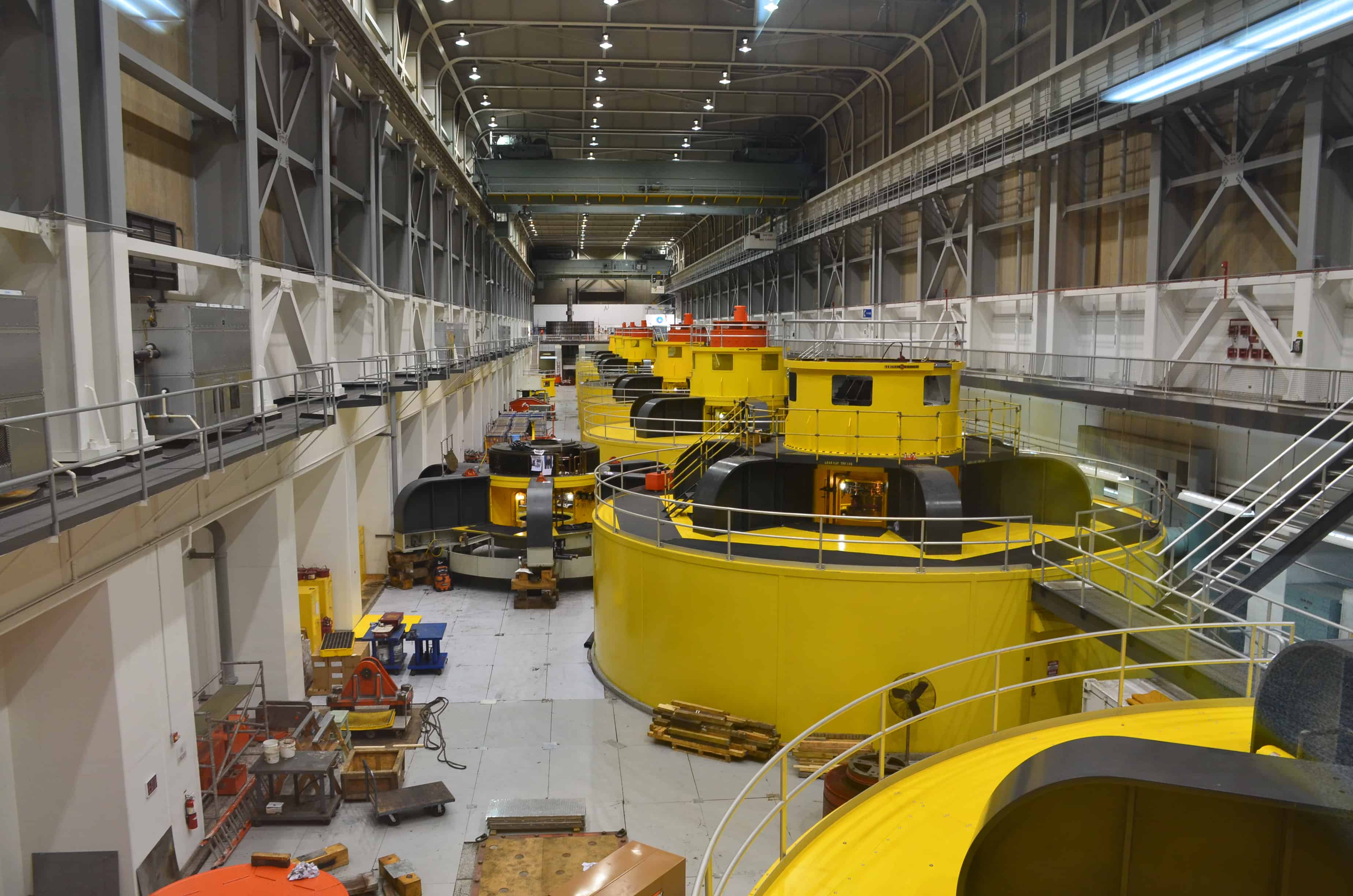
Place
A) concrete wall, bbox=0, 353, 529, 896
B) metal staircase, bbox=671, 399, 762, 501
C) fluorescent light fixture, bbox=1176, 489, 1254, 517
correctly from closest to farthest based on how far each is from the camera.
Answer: concrete wall, bbox=0, 353, 529, 896 < metal staircase, bbox=671, 399, 762, 501 < fluorescent light fixture, bbox=1176, 489, 1254, 517

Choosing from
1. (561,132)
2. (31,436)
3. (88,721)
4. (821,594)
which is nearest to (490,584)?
(821,594)

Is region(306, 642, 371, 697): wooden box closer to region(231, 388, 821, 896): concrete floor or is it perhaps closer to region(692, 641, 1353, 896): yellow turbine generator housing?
region(231, 388, 821, 896): concrete floor

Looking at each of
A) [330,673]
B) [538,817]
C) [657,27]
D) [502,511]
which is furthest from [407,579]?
[657,27]

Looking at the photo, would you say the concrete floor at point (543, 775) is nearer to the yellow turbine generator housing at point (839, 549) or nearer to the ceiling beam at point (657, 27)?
the yellow turbine generator housing at point (839, 549)

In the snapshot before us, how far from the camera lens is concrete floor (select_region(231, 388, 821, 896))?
9.93 m

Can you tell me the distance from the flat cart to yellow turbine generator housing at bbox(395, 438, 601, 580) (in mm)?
8864

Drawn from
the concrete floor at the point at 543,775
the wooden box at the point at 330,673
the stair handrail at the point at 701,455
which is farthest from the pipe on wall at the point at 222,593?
the stair handrail at the point at 701,455

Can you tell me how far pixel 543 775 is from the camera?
11.5 metres

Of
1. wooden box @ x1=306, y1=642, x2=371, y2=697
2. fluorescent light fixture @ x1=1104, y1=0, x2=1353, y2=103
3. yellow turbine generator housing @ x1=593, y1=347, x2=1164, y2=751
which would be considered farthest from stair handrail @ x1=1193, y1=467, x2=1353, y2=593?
wooden box @ x1=306, y1=642, x2=371, y2=697

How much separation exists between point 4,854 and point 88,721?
145 cm

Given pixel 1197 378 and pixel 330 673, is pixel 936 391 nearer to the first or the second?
pixel 1197 378

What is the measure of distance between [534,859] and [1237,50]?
1654cm

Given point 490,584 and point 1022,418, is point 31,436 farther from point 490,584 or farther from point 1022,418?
point 1022,418

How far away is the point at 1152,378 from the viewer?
17438 mm
